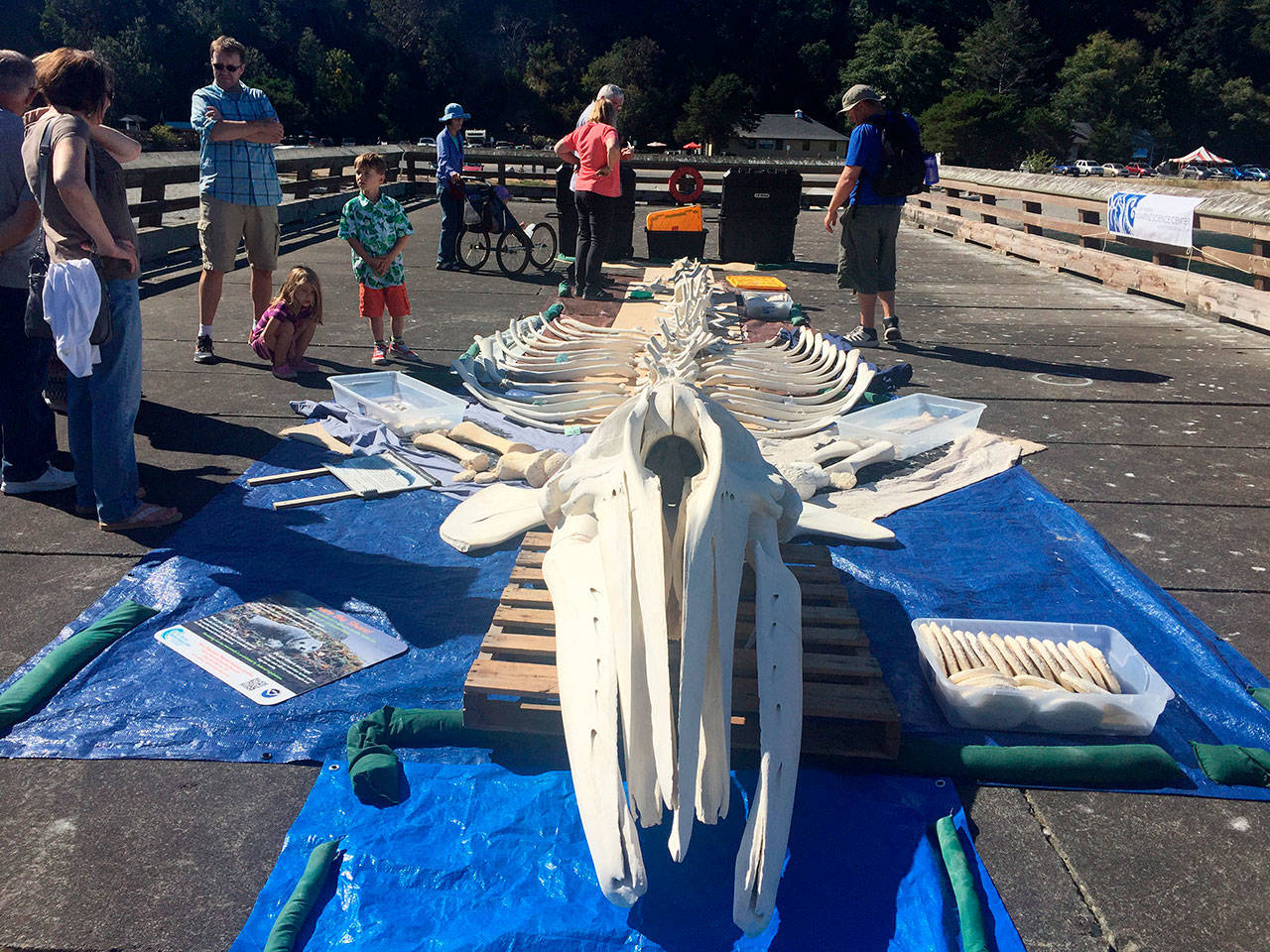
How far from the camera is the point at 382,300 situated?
742cm

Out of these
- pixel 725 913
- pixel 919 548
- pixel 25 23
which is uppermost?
pixel 25 23

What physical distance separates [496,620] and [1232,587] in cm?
333

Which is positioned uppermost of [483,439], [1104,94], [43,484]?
[1104,94]

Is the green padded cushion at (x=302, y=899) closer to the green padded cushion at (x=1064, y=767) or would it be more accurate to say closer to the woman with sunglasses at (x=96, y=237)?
the green padded cushion at (x=1064, y=767)

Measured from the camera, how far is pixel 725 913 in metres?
2.42

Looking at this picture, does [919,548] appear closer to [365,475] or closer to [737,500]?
[737,500]

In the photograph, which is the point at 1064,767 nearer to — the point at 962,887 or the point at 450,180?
the point at 962,887

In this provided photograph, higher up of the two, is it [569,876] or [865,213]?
[865,213]

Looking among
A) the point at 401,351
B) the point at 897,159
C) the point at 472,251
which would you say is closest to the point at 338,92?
the point at 472,251

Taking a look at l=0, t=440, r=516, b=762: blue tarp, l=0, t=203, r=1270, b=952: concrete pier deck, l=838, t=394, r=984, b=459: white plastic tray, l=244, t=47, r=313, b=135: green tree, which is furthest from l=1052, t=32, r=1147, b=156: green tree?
l=0, t=440, r=516, b=762: blue tarp

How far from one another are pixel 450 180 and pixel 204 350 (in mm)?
4884

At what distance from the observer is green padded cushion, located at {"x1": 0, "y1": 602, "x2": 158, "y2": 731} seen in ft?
10.3

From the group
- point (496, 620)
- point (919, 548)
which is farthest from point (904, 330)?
point (496, 620)

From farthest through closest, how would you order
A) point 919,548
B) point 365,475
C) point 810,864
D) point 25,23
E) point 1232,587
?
1. point 25,23
2. point 365,475
3. point 919,548
4. point 1232,587
5. point 810,864
